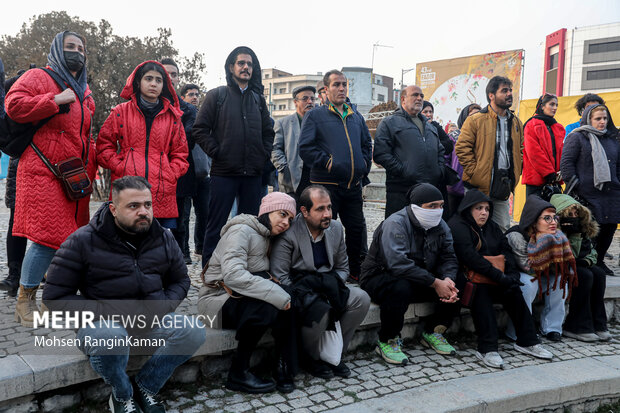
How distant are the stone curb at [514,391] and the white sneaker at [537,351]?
0.09 metres

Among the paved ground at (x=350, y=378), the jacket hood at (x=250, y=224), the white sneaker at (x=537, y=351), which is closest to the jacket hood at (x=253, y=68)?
the jacket hood at (x=250, y=224)

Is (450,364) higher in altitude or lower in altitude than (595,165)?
lower

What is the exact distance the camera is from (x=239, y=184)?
4.79 m

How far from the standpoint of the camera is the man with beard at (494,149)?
5.35 metres

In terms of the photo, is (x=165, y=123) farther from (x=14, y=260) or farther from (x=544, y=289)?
(x=544, y=289)

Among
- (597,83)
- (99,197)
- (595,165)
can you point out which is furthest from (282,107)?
(595,165)

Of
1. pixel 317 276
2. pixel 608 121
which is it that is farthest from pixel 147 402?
pixel 608 121

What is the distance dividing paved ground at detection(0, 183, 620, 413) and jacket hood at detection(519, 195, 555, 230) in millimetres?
1144

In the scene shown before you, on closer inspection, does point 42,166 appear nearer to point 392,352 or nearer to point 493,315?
point 392,352

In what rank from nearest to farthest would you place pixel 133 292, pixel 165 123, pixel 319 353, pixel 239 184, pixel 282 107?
pixel 133 292
pixel 319 353
pixel 165 123
pixel 239 184
pixel 282 107

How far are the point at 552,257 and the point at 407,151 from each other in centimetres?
175

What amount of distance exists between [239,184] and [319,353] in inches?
73.9

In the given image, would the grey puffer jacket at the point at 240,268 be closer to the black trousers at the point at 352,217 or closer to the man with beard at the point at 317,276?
the man with beard at the point at 317,276

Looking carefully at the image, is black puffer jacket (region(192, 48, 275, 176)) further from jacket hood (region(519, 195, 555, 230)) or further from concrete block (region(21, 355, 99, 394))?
jacket hood (region(519, 195, 555, 230))
